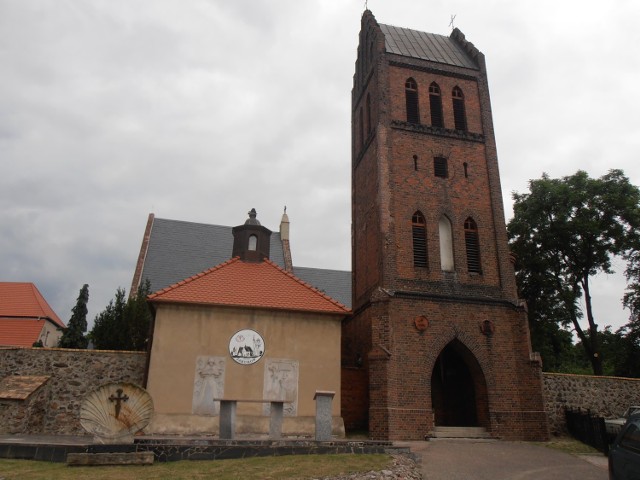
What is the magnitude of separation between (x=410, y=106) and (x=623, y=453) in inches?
668

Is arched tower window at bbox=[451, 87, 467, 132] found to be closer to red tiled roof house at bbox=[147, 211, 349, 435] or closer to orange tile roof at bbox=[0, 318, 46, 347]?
red tiled roof house at bbox=[147, 211, 349, 435]

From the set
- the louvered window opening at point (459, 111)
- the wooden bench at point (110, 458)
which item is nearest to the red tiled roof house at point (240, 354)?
the wooden bench at point (110, 458)

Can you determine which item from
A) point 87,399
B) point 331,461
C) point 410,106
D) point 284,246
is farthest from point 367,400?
point 284,246

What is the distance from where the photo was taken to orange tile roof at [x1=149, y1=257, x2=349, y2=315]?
17000mm

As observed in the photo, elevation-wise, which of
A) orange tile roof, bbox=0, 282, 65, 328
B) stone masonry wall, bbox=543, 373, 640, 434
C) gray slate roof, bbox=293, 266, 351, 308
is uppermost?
gray slate roof, bbox=293, 266, 351, 308

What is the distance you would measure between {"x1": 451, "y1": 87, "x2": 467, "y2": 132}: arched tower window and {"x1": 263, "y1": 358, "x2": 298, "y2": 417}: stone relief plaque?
12677 millimetres

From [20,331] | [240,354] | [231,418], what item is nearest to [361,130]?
[240,354]

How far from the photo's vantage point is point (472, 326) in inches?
723

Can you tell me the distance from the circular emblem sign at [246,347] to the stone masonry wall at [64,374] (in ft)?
11.6

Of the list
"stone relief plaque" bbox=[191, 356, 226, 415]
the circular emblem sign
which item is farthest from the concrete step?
"stone relief plaque" bbox=[191, 356, 226, 415]

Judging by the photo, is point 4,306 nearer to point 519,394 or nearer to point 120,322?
point 120,322

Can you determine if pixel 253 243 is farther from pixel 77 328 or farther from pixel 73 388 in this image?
pixel 77 328

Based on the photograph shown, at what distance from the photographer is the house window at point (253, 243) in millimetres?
20078

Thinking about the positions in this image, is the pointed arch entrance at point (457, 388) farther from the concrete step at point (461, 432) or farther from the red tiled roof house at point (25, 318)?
the red tiled roof house at point (25, 318)
